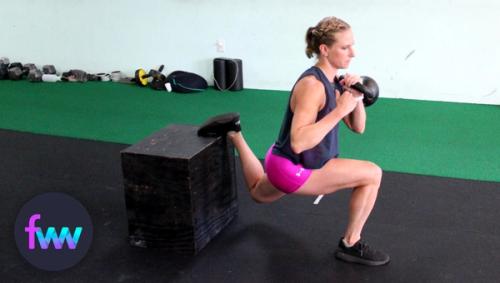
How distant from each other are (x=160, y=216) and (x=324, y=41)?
39.7 inches

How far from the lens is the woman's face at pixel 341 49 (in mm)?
1946

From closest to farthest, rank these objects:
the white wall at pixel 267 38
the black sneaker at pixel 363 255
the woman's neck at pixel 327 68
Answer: the woman's neck at pixel 327 68 < the black sneaker at pixel 363 255 < the white wall at pixel 267 38

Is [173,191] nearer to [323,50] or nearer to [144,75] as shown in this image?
[323,50]

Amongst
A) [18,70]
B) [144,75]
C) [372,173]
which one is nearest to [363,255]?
[372,173]

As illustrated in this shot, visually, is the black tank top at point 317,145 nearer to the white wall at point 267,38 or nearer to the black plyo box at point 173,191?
the black plyo box at point 173,191

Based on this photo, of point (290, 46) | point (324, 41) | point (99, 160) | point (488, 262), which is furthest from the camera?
point (290, 46)

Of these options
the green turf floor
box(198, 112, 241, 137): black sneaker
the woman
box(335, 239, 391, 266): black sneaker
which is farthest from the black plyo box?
the green turf floor

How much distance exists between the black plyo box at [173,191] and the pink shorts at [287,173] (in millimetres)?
327

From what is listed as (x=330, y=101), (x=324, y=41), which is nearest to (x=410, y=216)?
(x=330, y=101)

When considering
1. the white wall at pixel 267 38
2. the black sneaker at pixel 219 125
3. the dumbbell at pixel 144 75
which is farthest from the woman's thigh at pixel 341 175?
the dumbbell at pixel 144 75

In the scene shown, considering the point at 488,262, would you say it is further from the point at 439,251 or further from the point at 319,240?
the point at 319,240

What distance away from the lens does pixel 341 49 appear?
1.96 metres

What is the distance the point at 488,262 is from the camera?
7.04 feet

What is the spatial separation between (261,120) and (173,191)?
2.09 m
